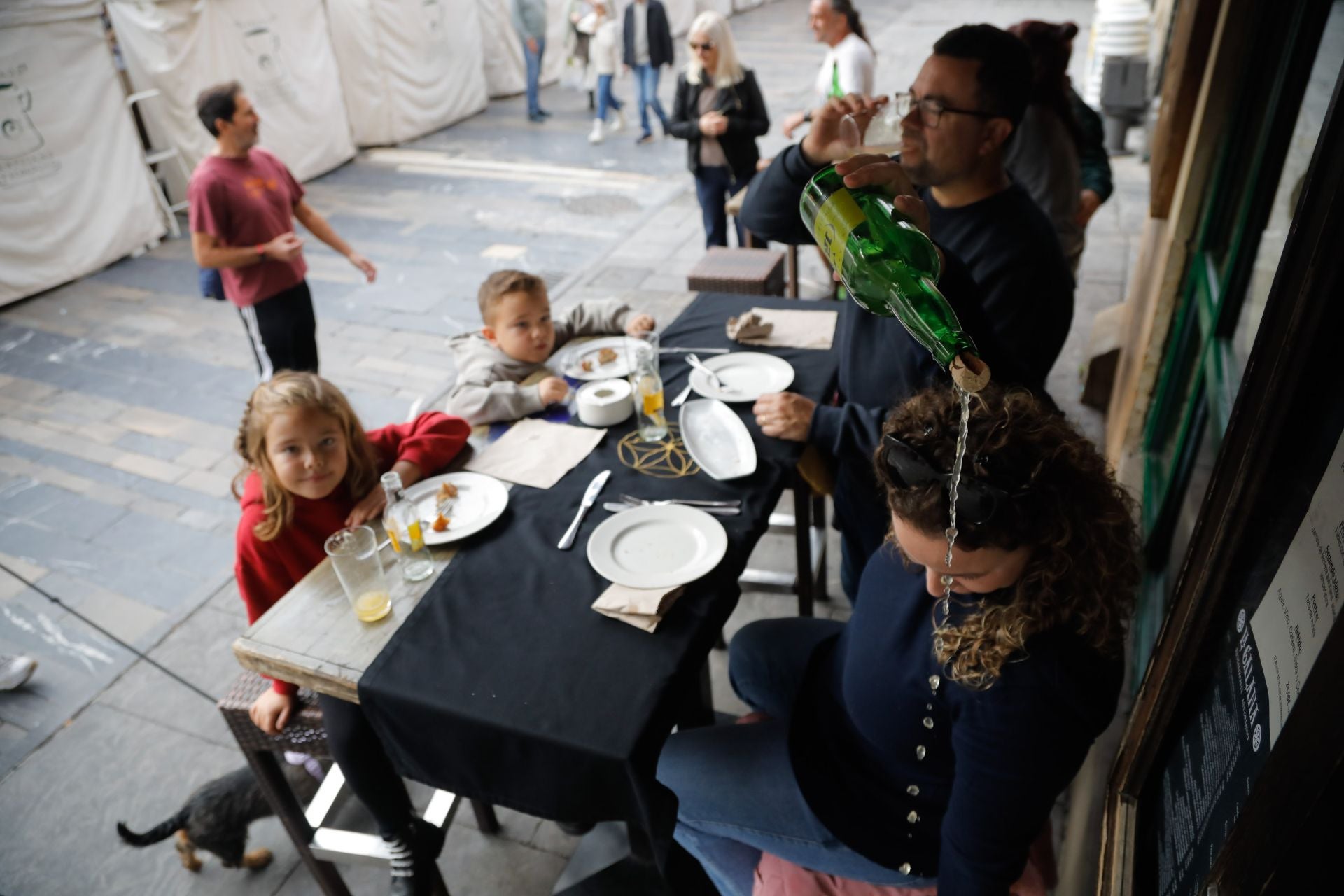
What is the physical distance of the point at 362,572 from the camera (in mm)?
1984

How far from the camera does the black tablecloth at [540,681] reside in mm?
1635

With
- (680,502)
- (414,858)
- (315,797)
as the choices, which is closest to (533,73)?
(680,502)

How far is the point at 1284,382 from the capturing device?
3.21 feet

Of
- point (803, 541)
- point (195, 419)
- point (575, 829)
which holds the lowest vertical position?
point (195, 419)

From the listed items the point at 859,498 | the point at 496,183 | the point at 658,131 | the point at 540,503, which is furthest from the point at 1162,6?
the point at 540,503

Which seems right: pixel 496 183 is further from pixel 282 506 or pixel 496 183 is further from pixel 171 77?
pixel 282 506

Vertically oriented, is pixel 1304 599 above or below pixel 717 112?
above

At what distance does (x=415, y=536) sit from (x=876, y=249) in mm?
1265

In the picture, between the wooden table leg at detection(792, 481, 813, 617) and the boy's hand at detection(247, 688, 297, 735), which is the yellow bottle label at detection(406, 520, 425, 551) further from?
the wooden table leg at detection(792, 481, 813, 617)

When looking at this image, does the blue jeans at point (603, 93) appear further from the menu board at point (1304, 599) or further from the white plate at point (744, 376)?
the menu board at point (1304, 599)

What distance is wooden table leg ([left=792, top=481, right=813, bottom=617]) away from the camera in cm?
283

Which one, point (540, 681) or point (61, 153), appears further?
point (61, 153)

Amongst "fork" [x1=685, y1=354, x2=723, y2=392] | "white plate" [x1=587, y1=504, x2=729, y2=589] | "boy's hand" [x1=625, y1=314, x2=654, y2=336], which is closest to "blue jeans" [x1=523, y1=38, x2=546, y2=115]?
"boy's hand" [x1=625, y1=314, x2=654, y2=336]

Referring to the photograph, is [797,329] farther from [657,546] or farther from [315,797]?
[315,797]
